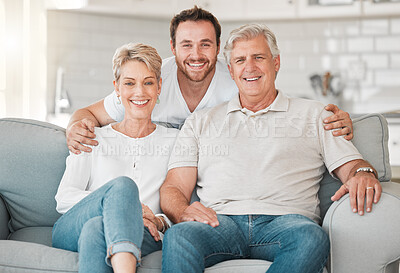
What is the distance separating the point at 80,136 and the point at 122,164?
0.72ft

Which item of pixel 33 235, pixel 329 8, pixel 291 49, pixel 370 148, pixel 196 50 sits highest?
pixel 329 8

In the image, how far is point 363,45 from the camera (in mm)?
4551

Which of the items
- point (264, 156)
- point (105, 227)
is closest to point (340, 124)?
point (264, 156)

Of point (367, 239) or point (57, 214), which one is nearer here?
point (367, 239)

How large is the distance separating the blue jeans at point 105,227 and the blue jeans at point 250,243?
0.14 metres

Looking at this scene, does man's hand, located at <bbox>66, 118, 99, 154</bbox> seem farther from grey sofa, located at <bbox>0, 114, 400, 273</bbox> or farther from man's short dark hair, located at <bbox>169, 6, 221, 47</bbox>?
man's short dark hair, located at <bbox>169, 6, 221, 47</bbox>

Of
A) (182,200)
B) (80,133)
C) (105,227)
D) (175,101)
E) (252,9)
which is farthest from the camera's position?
(252,9)

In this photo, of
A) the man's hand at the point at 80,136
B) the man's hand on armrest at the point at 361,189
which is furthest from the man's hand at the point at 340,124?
the man's hand at the point at 80,136

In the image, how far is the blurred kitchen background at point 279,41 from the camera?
4457 millimetres

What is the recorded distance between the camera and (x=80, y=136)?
2000 millimetres

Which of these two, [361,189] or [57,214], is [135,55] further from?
[361,189]

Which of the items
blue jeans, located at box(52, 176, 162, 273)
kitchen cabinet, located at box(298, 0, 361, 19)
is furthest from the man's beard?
kitchen cabinet, located at box(298, 0, 361, 19)

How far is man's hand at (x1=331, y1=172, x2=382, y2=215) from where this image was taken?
1631mm

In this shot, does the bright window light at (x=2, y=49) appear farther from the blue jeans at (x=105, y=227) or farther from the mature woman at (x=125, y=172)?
the blue jeans at (x=105, y=227)
